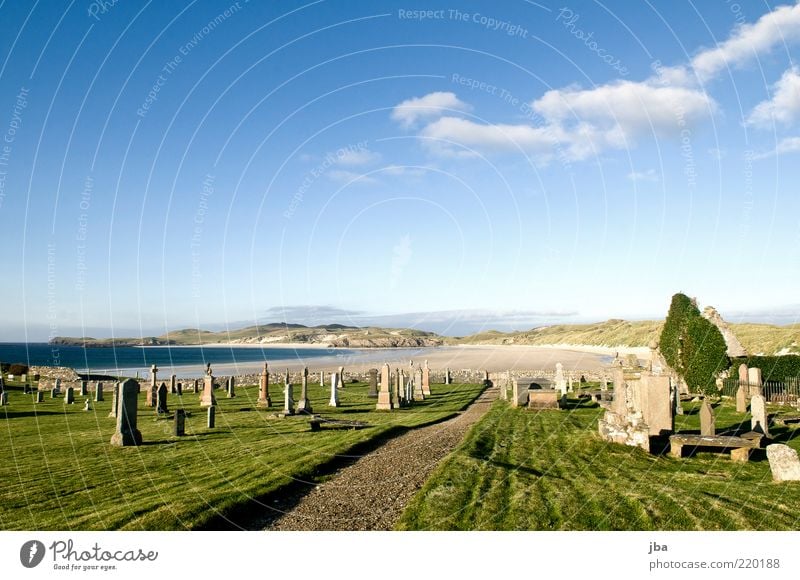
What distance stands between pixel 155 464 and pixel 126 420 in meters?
3.48

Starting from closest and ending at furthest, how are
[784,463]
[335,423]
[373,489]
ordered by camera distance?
[784,463] → [373,489] → [335,423]

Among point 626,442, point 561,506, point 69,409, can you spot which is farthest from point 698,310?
point 69,409

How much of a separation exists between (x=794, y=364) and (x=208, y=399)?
33244 mm

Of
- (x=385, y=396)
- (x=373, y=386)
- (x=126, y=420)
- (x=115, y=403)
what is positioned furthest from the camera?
(x=373, y=386)

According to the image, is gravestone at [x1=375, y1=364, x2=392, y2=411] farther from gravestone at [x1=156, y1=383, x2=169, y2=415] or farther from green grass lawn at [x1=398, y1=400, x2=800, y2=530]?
green grass lawn at [x1=398, y1=400, x2=800, y2=530]

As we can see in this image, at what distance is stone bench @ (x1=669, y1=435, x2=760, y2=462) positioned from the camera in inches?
550

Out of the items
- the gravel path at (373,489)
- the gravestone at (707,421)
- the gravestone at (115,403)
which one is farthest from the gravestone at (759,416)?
the gravestone at (115,403)

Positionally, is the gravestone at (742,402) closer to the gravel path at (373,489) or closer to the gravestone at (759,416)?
the gravestone at (759,416)

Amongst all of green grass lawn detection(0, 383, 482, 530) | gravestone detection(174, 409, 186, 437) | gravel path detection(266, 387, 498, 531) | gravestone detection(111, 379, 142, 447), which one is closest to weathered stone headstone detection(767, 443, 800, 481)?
gravel path detection(266, 387, 498, 531)

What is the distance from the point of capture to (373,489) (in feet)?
36.9

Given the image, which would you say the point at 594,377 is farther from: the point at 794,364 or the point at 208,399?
the point at 208,399

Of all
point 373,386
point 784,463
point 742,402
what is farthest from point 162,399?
point 742,402

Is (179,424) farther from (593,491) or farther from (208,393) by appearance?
(593,491)

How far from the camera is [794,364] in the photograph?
97.8 feet
